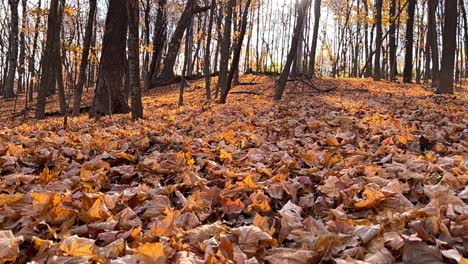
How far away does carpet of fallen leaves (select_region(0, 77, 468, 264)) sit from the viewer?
1653 mm

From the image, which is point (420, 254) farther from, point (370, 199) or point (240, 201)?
point (240, 201)

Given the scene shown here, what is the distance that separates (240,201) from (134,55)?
209 inches

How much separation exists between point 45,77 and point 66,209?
26.9 ft

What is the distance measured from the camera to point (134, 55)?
6.99 m

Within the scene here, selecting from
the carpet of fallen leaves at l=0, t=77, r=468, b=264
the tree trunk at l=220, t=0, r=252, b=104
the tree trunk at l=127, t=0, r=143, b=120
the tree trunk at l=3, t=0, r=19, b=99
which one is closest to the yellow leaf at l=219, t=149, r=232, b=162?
the carpet of fallen leaves at l=0, t=77, r=468, b=264

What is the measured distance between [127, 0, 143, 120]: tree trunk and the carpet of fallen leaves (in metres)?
2.86

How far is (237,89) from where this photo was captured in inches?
560

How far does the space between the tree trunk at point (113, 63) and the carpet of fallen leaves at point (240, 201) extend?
182 inches

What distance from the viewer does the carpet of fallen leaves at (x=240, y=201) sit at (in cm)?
165

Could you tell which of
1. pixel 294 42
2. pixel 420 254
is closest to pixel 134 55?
pixel 294 42

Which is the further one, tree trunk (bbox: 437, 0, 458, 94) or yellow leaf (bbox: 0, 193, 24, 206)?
tree trunk (bbox: 437, 0, 458, 94)

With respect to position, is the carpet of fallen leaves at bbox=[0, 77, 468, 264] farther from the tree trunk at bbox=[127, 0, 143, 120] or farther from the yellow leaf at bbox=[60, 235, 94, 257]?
the tree trunk at bbox=[127, 0, 143, 120]

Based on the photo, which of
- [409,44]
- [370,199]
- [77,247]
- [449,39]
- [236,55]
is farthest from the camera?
[409,44]

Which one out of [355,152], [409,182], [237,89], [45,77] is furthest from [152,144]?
[237,89]
